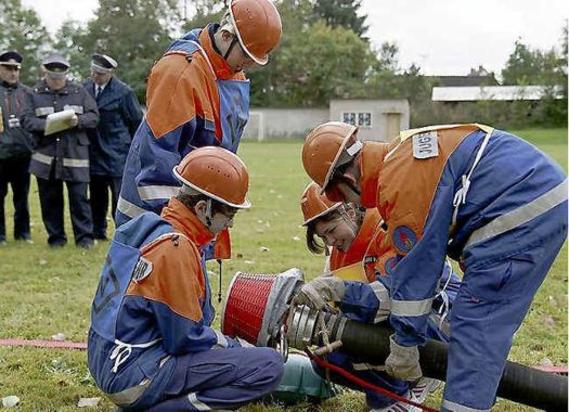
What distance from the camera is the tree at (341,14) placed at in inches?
3110

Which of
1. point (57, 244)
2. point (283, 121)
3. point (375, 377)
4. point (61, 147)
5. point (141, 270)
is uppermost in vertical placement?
point (141, 270)

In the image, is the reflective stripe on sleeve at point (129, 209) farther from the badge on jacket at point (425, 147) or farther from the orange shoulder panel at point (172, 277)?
the badge on jacket at point (425, 147)

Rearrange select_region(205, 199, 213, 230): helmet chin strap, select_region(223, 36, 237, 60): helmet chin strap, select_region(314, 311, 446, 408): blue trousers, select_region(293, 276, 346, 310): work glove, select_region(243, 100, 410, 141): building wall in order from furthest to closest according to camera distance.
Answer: select_region(243, 100, 410, 141): building wall
select_region(223, 36, 237, 60): helmet chin strap
select_region(314, 311, 446, 408): blue trousers
select_region(293, 276, 346, 310): work glove
select_region(205, 199, 213, 230): helmet chin strap

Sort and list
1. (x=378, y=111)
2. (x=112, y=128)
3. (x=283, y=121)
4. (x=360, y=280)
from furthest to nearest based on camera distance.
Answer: (x=283, y=121), (x=378, y=111), (x=112, y=128), (x=360, y=280)

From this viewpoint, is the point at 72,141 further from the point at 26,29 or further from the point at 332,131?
the point at 26,29

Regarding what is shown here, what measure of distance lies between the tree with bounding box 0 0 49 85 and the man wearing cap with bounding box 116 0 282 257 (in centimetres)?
5131

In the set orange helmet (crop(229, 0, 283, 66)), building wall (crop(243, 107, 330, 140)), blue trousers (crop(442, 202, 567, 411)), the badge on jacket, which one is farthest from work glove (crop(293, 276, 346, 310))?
building wall (crop(243, 107, 330, 140))

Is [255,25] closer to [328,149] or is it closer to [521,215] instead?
[328,149]

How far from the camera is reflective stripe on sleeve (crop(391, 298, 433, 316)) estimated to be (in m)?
3.67

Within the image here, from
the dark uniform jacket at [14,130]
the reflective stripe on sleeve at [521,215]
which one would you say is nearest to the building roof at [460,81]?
the dark uniform jacket at [14,130]

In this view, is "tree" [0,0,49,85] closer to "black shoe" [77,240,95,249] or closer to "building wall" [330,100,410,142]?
"building wall" [330,100,410,142]

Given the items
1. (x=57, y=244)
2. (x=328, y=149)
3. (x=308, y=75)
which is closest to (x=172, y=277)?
(x=328, y=149)

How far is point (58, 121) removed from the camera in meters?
9.77

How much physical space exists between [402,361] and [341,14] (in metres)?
77.9
